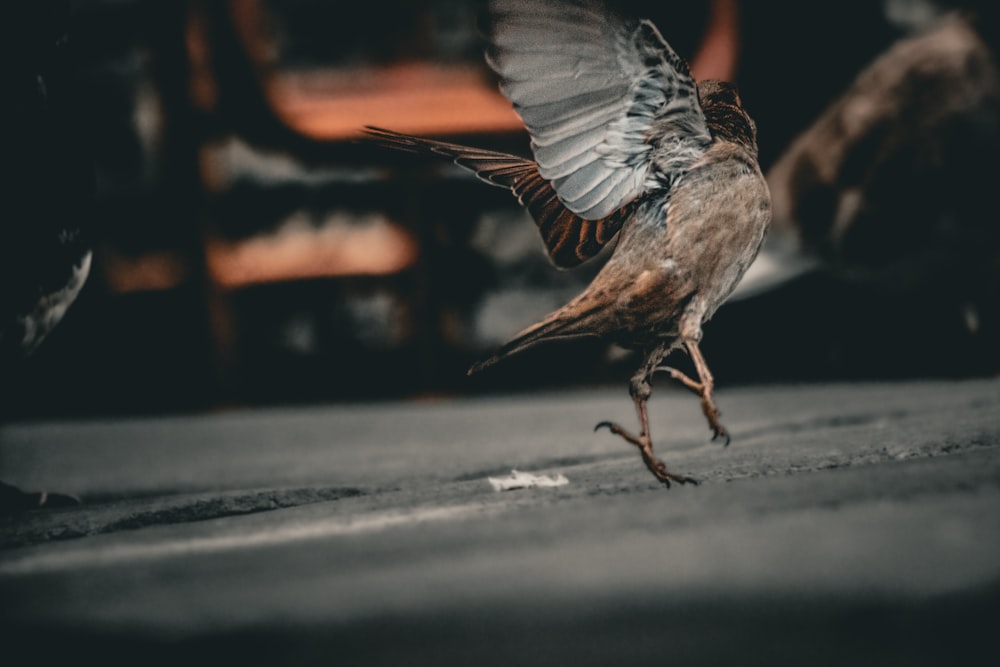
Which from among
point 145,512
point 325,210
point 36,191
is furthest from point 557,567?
point 325,210

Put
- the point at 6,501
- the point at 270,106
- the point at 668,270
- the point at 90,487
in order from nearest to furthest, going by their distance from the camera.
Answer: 1. the point at 668,270
2. the point at 6,501
3. the point at 90,487
4. the point at 270,106

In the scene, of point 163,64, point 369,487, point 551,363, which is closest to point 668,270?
point 369,487

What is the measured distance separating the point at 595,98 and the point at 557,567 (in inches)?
16.0

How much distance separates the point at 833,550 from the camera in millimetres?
574

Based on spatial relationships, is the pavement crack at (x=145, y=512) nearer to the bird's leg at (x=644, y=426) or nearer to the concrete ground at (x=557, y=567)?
the concrete ground at (x=557, y=567)

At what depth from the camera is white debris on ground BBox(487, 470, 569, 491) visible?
36.5 inches

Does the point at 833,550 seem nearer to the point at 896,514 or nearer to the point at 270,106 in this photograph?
the point at 896,514

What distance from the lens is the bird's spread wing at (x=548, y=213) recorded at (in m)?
0.79

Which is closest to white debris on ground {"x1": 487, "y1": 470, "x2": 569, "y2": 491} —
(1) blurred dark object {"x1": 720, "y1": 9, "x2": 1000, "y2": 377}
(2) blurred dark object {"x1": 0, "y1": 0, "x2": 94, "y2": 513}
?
(2) blurred dark object {"x1": 0, "y1": 0, "x2": 94, "y2": 513}

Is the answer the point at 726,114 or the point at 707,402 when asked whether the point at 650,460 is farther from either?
the point at 726,114

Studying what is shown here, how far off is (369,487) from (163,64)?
183 centimetres

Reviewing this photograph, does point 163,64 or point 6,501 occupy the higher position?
point 163,64

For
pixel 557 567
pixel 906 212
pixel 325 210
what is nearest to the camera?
pixel 557 567

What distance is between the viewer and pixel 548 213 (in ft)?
2.67
